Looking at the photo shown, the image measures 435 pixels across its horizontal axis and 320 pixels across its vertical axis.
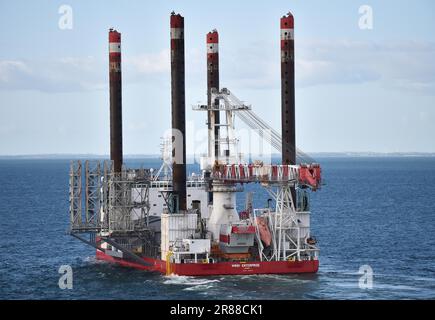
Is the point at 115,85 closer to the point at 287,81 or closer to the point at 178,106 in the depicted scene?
the point at 178,106

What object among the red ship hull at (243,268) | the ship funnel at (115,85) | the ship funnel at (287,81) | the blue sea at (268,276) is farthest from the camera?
the ship funnel at (115,85)

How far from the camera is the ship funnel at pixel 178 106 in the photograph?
86.1 metres

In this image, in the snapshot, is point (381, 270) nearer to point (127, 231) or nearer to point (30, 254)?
point (127, 231)

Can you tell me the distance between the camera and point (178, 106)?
86250mm

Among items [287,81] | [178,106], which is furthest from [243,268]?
[287,81]

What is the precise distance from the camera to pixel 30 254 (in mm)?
98188

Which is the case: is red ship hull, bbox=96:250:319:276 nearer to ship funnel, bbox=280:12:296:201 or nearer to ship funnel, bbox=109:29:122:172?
ship funnel, bbox=280:12:296:201

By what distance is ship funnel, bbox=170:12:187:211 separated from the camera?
→ 86.1 meters
